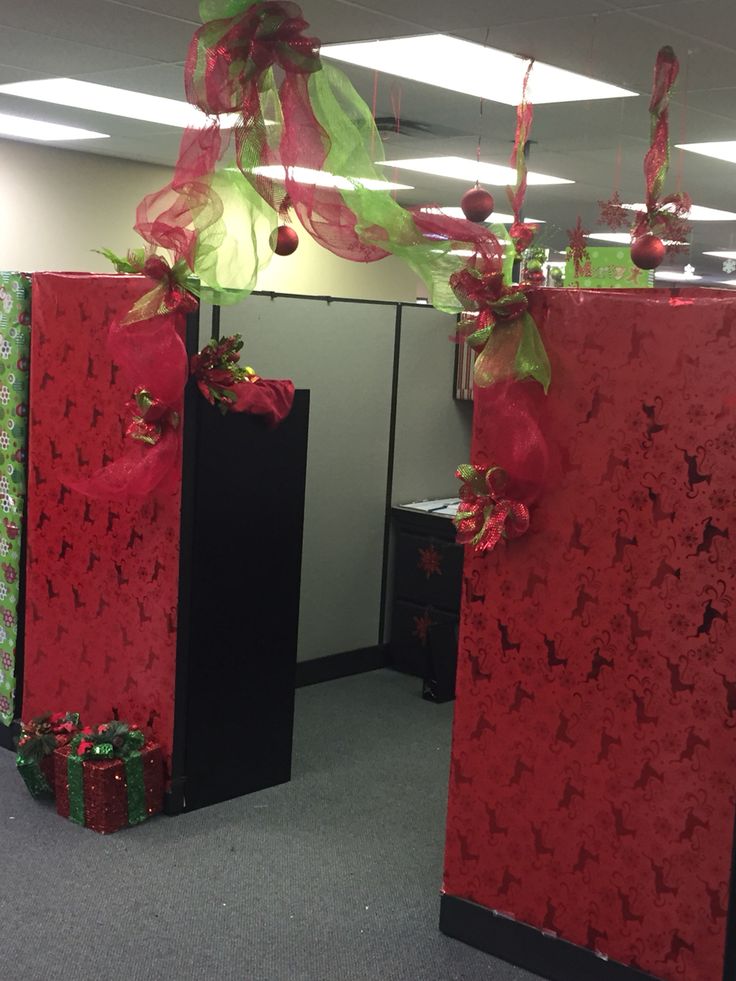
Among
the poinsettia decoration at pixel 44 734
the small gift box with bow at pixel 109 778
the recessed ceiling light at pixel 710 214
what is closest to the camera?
the small gift box with bow at pixel 109 778

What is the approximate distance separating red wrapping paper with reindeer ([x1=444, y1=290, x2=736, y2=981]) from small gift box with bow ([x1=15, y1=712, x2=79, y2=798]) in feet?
4.64

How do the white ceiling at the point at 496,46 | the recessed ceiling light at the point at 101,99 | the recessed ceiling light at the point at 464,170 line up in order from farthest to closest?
1. the recessed ceiling light at the point at 464,170
2. the recessed ceiling light at the point at 101,99
3. the white ceiling at the point at 496,46

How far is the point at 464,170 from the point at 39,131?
2721 millimetres

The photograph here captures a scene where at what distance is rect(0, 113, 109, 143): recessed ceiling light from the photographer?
7.04m

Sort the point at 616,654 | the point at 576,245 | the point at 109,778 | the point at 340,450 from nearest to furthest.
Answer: the point at 616,654, the point at 109,778, the point at 576,245, the point at 340,450

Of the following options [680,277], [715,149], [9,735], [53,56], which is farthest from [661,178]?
[680,277]

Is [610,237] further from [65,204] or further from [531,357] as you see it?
[531,357]

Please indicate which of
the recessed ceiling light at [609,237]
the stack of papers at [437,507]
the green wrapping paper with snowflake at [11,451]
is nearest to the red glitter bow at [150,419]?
the green wrapping paper with snowflake at [11,451]

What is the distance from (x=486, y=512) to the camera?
279 cm

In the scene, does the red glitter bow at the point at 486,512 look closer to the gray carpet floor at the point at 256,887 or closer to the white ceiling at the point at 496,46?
the white ceiling at the point at 496,46

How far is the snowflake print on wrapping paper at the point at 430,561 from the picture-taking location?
16.9 feet

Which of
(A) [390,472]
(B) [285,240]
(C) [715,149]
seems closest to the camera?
(B) [285,240]

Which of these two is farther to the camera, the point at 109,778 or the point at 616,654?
the point at 109,778

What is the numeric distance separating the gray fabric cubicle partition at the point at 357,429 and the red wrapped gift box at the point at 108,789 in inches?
56.7
